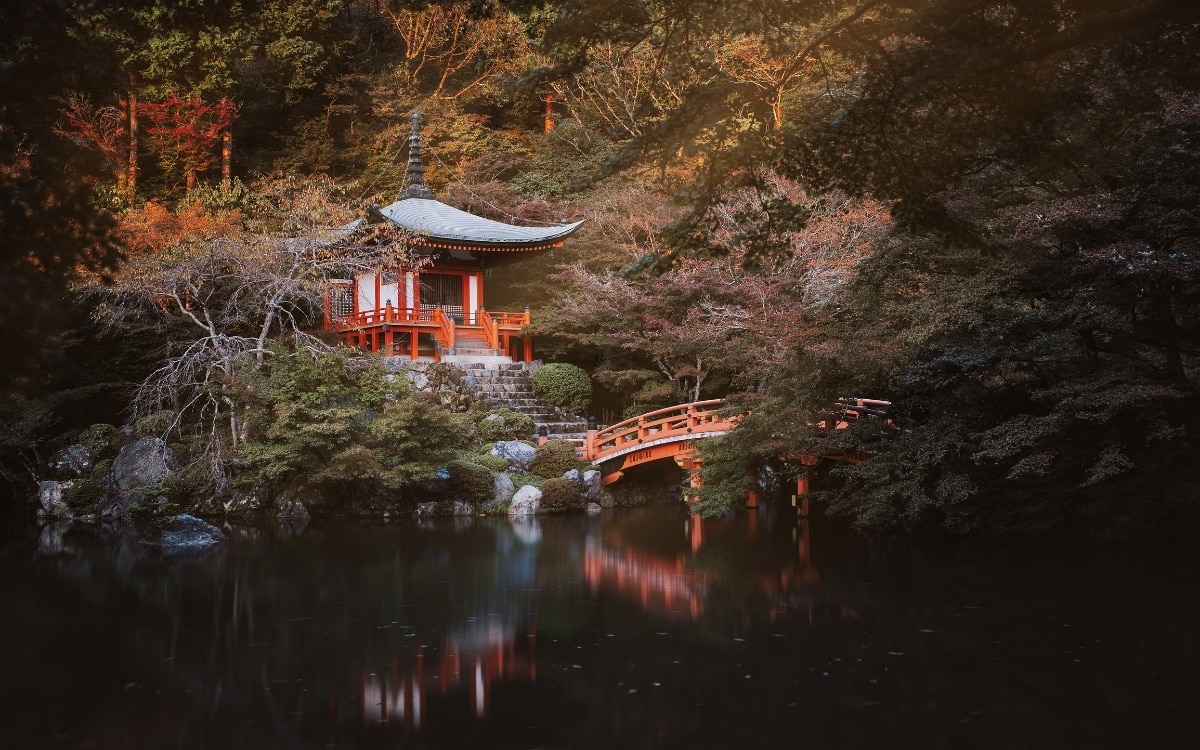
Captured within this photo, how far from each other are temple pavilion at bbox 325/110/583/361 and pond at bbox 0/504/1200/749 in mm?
7313

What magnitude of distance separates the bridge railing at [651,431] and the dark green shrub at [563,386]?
184 centimetres

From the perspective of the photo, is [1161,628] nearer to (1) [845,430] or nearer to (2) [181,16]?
(1) [845,430]

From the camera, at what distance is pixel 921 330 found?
10.3 m

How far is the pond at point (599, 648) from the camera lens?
5.87 metres

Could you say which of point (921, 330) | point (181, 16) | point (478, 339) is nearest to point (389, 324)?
point (478, 339)

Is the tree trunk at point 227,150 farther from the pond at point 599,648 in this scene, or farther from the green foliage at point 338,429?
the pond at point 599,648

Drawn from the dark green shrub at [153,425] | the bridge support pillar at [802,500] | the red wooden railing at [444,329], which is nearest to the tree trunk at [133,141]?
the red wooden railing at [444,329]

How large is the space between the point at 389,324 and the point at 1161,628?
13838 millimetres

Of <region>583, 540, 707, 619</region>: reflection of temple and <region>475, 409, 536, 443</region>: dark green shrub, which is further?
<region>475, 409, 536, 443</region>: dark green shrub

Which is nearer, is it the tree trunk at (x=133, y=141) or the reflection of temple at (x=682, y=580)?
the reflection of temple at (x=682, y=580)

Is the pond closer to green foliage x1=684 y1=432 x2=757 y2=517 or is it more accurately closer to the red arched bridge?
green foliage x1=684 y1=432 x2=757 y2=517

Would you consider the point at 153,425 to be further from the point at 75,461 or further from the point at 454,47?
the point at 454,47

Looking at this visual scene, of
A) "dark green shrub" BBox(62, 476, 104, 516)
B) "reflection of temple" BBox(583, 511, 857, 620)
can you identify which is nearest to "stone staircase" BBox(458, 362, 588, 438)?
"reflection of temple" BBox(583, 511, 857, 620)

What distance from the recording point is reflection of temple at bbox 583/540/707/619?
9.29 meters
